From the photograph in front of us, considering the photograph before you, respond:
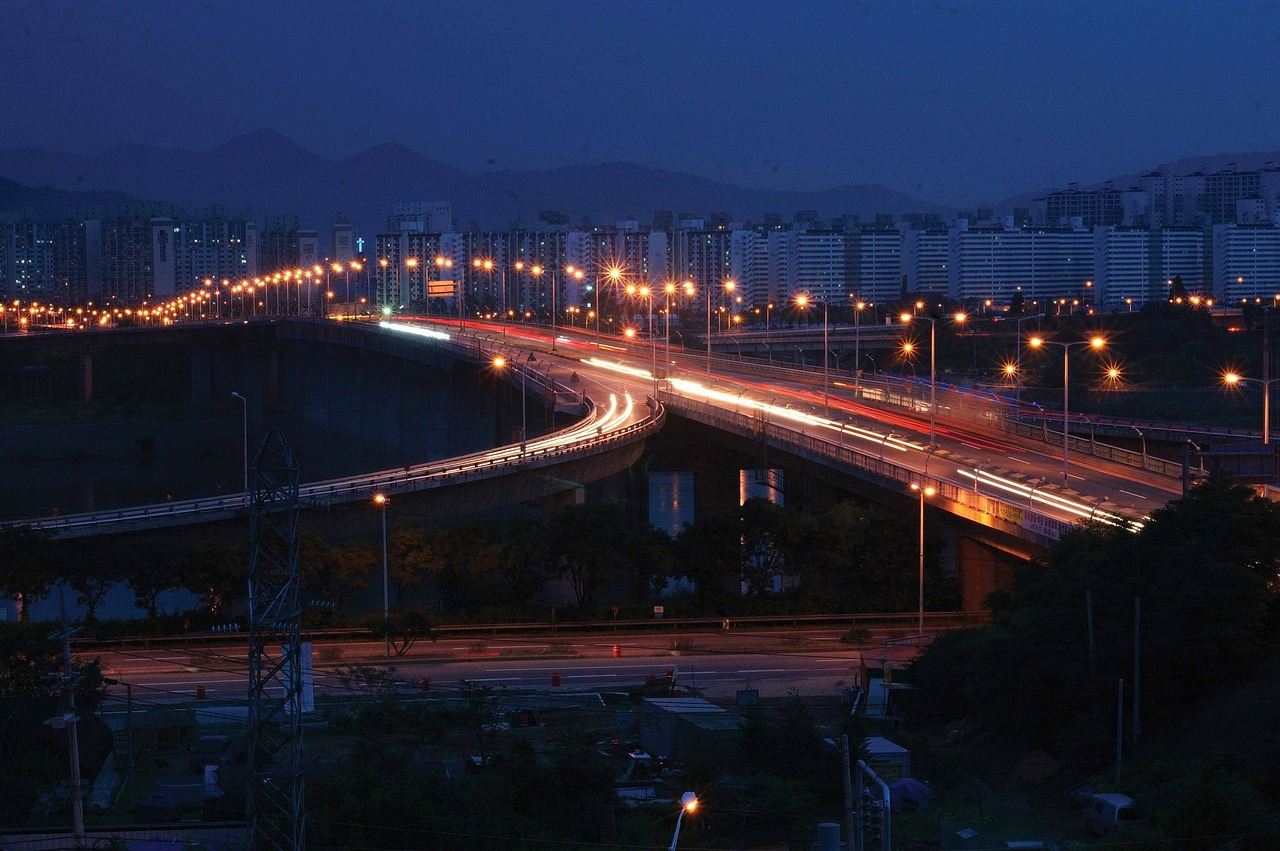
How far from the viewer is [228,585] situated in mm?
19500

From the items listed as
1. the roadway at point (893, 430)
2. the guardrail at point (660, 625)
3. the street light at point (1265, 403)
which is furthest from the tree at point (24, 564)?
→ the street light at point (1265, 403)

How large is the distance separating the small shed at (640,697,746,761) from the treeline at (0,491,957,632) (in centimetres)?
740

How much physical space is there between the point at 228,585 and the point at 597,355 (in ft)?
83.9

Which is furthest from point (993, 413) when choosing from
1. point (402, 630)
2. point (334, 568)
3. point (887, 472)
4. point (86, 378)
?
point (86, 378)

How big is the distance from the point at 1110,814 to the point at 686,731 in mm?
3756

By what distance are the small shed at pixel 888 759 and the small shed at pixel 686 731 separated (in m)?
1.12

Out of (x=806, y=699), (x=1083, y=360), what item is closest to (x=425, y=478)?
(x=806, y=699)

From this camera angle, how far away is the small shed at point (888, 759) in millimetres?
11523

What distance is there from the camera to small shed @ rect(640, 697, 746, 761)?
12.3 metres

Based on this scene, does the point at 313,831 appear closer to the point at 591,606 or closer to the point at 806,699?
the point at 806,699

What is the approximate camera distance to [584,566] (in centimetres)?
2123

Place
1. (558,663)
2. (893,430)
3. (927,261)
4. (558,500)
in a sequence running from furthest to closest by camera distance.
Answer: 1. (927,261)
2. (893,430)
3. (558,500)
4. (558,663)

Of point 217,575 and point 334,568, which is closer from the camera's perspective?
point 217,575

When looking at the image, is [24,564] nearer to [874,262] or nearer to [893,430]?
[893,430]
